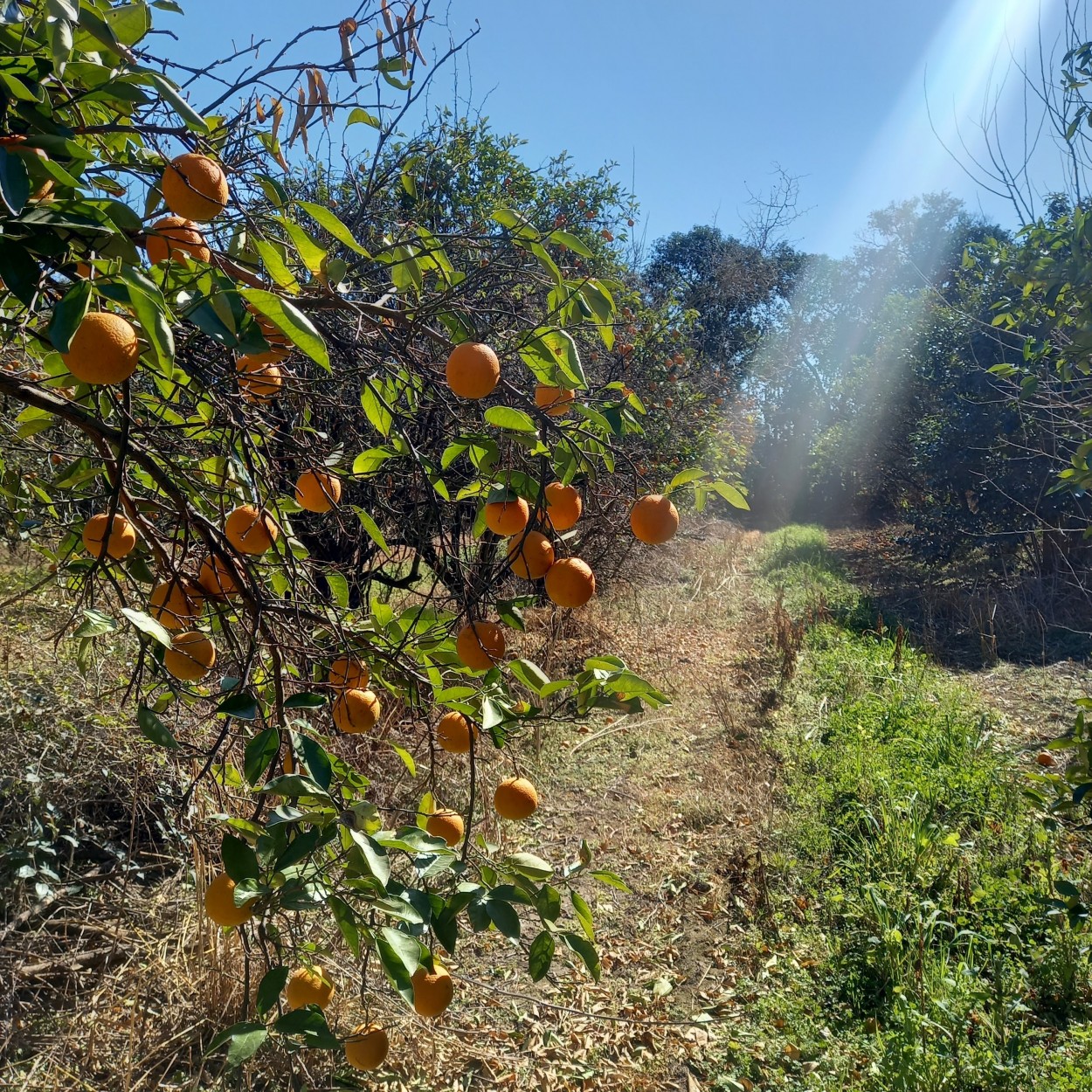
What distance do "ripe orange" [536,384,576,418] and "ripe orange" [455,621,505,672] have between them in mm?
328

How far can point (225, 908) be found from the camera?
3.01 feet

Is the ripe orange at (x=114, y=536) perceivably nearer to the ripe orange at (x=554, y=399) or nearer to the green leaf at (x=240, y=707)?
the green leaf at (x=240, y=707)

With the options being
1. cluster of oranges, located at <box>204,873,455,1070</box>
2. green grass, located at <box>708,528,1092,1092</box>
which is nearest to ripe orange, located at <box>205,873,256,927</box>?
cluster of oranges, located at <box>204,873,455,1070</box>

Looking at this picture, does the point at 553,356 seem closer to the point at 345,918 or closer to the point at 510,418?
the point at 510,418

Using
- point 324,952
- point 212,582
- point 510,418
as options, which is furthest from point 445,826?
point 324,952

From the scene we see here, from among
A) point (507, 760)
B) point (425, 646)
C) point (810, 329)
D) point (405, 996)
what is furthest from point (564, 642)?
point (810, 329)

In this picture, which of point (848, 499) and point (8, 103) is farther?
point (848, 499)

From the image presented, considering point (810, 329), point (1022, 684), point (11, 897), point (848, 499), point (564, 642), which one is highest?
point (810, 329)

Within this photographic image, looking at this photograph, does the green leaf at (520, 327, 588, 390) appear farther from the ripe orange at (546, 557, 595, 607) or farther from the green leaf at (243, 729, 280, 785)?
the green leaf at (243, 729, 280, 785)

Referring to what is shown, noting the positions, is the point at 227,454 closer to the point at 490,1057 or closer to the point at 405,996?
the point at 405,996

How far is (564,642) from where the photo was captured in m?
5.60

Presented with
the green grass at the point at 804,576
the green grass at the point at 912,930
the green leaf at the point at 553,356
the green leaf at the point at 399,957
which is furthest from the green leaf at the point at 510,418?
the green grass at the point at 804,576

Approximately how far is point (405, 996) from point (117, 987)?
2041mm

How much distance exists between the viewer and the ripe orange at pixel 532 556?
0.99 m
